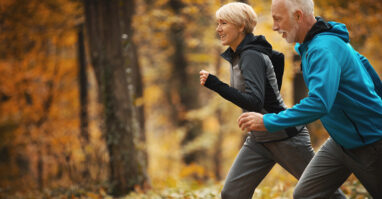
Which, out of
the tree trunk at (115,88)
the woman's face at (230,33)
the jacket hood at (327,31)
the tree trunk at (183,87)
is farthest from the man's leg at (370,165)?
the tree trunk at (183,87)

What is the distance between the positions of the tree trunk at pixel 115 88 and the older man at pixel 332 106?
4.53m

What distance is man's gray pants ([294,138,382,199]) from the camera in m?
2.49

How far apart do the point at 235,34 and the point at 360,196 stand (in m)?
3.05

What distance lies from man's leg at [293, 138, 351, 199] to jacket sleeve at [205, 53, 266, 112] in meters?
0.64

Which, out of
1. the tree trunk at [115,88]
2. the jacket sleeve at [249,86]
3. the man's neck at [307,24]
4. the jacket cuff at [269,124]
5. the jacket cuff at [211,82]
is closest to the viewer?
the jacket cuff at [269,124]

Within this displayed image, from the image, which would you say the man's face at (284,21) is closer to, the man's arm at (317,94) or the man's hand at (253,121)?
the man's arm at (317,94)

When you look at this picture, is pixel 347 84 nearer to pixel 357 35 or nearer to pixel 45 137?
pixel 357 35

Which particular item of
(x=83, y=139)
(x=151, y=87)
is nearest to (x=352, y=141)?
(x=83, y=139)

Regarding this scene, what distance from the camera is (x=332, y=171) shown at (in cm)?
269

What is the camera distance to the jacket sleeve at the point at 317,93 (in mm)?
2248

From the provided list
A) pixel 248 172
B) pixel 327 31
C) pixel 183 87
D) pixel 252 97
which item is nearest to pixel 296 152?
pixel 248 172

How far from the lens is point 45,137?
11.1 metres

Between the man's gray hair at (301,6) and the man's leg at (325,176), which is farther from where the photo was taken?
the man's leg at (325,176)

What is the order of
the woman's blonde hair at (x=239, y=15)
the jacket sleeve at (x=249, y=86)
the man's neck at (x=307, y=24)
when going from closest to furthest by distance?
the man's neck at (x=307, y=24), the jacket sleeve at (x=249, y=86), the woman's blonde hair at (x=239, y=15)
